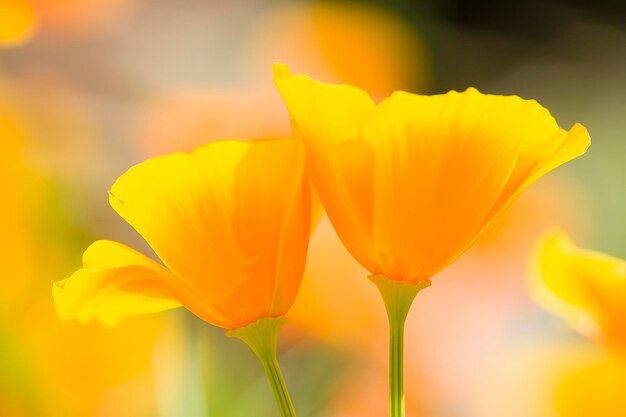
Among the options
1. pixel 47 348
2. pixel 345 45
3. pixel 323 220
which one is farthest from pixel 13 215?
pixel 345 45

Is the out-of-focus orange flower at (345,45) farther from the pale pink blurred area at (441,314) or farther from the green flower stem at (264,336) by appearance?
the green flower stem at (264,336)

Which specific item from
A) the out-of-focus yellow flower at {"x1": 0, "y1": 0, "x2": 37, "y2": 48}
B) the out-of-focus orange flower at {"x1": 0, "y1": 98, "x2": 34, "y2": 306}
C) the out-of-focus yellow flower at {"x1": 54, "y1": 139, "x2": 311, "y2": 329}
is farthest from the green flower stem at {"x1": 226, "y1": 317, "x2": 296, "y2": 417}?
the out-of-focus yellow flower at {"x1": 0, "y1": 0, "x2": 37, "y2": 48}

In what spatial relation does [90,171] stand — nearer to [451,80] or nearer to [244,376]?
[244,376]

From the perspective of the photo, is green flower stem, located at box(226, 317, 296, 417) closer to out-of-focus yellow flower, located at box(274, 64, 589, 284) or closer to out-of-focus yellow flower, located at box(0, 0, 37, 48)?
out-of-focus yellow flower, located at box(274, 64, 589, 284)

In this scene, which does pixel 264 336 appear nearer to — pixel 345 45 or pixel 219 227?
pixel 219 227

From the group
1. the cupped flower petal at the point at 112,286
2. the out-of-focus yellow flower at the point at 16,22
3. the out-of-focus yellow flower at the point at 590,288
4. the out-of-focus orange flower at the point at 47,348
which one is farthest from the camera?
the out-of-focus yellow flower at the point at 16,22

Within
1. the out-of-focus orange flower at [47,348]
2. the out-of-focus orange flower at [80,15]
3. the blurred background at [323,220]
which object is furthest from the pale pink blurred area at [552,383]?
the out-of-focus orange flower at [80,15]
